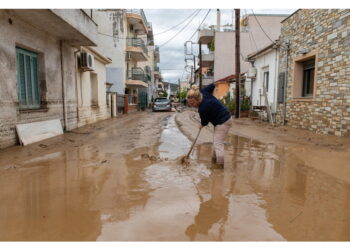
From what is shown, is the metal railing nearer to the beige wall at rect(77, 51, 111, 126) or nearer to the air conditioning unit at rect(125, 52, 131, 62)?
the air conditioning unit at rect(125, 52, 131, 62)

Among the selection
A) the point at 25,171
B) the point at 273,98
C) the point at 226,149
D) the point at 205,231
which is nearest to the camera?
the point at 205,231

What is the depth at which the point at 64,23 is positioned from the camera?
23.0ft

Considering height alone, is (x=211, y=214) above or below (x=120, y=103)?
below

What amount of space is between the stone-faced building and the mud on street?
8.55 feet

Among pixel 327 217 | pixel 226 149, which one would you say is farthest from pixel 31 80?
pixel 327 217

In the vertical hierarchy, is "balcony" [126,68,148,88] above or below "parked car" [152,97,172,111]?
above

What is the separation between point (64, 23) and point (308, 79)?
872 centimetres

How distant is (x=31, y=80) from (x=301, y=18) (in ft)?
31.4

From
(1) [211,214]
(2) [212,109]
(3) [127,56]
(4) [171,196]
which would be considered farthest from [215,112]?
(3) [127,56]

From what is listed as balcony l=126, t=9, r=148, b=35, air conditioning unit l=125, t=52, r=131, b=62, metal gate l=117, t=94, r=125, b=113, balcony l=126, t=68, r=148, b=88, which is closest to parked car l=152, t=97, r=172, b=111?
balcony l=126, t=68, r=148, b=88

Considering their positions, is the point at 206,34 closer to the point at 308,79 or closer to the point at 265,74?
the point at 265,74

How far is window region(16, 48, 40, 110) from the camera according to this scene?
671 centimetres

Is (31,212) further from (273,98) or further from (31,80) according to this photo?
(273,98)

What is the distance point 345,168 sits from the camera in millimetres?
4309
